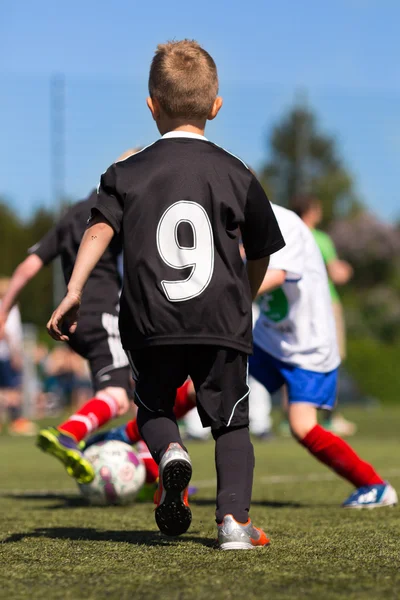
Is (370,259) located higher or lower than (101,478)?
A: lower

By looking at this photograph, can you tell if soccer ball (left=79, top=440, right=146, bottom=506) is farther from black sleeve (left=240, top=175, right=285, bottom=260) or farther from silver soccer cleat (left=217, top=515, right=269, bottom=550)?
Result: black sleeve (left=240, top=175, right=285, bottom=260)

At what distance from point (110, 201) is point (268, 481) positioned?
3570mm

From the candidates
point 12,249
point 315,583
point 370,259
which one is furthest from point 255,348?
point 370,259

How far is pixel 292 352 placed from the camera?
5.02 meters

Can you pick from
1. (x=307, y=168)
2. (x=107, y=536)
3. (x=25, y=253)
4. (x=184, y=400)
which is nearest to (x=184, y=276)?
(x=107, y=536)

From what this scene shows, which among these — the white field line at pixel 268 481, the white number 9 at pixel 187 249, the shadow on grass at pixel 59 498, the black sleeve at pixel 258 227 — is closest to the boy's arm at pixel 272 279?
the black sleeve at pixel 258 227

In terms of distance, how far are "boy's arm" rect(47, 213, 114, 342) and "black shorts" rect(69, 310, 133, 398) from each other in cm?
219

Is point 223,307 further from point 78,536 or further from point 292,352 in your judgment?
point 292,352

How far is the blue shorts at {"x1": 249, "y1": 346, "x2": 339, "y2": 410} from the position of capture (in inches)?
197

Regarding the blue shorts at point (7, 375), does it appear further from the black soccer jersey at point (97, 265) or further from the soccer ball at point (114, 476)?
the soccer ball at point (114, 476)

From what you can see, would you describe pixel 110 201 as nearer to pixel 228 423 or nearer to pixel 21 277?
pixel 228 423

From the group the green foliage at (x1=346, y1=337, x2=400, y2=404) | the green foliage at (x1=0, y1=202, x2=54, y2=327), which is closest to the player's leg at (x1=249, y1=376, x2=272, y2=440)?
the green foliage at (x1=346, y1=337, x2=400, y2=404)

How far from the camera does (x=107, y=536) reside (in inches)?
147

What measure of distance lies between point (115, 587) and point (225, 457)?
921mm
